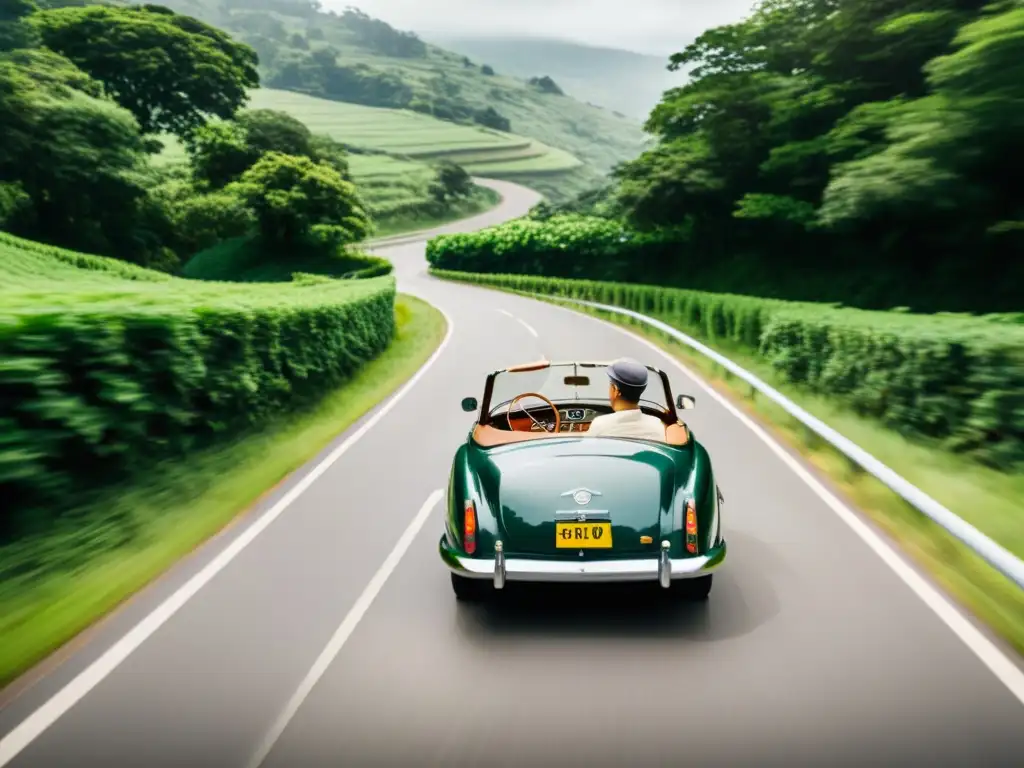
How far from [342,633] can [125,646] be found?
118 cm

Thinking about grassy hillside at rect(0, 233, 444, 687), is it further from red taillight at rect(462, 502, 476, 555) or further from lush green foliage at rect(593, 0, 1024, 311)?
lush green foliage at rect(593, 0, 1024, 311)

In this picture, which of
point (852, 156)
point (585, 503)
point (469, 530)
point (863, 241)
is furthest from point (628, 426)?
point (863, 241)

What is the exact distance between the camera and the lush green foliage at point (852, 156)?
78.4 ft

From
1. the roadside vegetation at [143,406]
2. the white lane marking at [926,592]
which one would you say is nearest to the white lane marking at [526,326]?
the roadside vegetation at [143,406]

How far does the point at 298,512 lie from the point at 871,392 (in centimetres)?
758

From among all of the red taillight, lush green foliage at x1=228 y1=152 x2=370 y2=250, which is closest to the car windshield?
the red taillight

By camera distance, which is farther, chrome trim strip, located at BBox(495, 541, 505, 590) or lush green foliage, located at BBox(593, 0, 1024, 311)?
lush green foliage, located at BBox(593, 0, 1024, 311)

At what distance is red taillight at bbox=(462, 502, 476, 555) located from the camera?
571 cm

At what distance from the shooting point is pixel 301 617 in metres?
5.89

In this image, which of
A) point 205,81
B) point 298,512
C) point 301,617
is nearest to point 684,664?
point 301,617

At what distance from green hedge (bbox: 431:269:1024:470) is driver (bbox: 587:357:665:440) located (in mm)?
4442

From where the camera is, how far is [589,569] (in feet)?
17.9

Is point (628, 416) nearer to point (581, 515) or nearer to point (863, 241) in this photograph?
point (581, 515)

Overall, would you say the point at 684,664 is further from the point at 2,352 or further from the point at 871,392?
the point at 871,392
